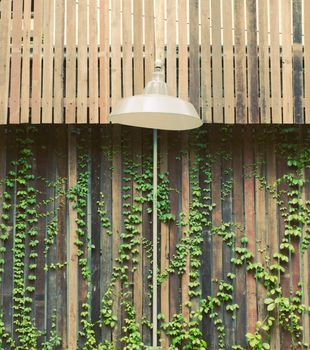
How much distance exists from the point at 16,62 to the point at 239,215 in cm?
274

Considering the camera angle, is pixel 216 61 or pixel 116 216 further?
pixel 116 216

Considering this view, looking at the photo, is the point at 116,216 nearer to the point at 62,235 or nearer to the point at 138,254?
the point at 138,254

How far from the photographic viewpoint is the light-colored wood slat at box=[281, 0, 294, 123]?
527 centimetres

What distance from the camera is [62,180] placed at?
5.59 m

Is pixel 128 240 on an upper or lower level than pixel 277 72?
lower

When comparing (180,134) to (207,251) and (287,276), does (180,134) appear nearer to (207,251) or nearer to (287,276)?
(207,251)

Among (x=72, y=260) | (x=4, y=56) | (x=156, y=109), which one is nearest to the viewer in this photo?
(x=156, y=109)

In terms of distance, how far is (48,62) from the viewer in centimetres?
530

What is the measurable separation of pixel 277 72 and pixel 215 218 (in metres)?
1.60

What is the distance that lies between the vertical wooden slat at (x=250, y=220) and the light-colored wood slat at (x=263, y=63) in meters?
0.43

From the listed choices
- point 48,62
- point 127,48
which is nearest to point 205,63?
point 127,48

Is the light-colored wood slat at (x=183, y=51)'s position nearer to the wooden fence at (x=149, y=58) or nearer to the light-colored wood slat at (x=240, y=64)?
the wooden fence at (x=149, y=58)

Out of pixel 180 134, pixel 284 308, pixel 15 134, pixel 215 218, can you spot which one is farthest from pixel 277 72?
pixel 15 134

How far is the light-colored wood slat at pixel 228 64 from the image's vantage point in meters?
5.23
